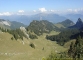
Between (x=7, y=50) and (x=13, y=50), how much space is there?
660 cm

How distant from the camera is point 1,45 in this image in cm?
14688

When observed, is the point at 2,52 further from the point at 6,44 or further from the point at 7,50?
the point at 6,44

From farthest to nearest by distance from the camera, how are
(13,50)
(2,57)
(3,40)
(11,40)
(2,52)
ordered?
(11,40) → (3,40) → (13,50) → (2,52) → (2,57)

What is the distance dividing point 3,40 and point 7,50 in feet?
74.4

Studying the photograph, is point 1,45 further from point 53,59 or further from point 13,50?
point 53,59

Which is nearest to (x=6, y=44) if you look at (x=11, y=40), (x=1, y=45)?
(x=1, y=45)

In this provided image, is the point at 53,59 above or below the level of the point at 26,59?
above

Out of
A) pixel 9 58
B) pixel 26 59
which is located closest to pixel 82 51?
pixel 26 59

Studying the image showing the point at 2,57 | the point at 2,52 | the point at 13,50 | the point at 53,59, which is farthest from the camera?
the point at 13,50

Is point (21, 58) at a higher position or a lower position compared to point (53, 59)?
lower

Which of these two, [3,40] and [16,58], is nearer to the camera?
[16,58]

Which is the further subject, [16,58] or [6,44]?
[6,44]

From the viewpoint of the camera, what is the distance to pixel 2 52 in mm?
132125

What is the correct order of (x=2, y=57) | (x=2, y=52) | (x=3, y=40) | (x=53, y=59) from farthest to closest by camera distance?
(x=3, y=40) < (x=2, y=52) < (x=2, y=57) < (x=53, y=59)
